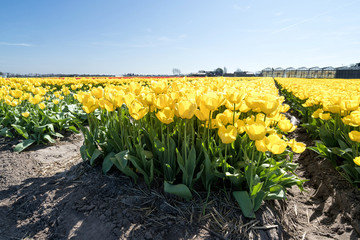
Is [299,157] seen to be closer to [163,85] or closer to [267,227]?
[267,227]

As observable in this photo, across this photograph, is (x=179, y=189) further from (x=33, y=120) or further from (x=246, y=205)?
(x=33, y=120)

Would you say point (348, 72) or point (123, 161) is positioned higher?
point (348, 72)

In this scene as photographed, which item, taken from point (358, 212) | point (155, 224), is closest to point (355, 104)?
point (358, 212)

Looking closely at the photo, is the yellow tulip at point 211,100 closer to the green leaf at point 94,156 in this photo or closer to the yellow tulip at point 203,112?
the yellow tulip at point 203,112

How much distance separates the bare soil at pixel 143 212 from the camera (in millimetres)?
1745

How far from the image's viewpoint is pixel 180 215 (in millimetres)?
1850

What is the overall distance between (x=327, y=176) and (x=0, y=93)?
664 cm

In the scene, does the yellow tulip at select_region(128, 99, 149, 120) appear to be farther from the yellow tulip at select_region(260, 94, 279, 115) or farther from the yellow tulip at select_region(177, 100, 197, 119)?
the yellow tulip at select_region(260, 94, 279, 115)

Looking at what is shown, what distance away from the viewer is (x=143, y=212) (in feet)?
6.22

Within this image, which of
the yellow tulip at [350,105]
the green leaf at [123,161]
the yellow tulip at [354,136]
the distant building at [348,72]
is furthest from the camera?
the distant building at [348,72]

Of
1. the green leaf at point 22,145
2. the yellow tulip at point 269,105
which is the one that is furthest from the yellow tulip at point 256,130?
the green leaf at point 22,145

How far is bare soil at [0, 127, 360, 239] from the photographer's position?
1.74 meters

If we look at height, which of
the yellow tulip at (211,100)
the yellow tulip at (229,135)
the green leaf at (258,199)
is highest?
the yellow tulip at (211,100)

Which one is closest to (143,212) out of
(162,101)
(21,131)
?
(162,101)
